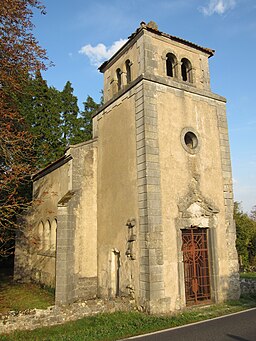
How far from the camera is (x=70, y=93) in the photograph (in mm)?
24719

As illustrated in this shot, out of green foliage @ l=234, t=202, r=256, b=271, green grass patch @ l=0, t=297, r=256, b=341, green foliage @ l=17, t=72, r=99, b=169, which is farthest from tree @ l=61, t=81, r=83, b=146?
green grass patch @ l=0, t=297, r=256, b=341

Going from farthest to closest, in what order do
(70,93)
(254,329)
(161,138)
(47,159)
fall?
1. (70,93)
2. (47,159)
3. (161,138)
4. (254,329)

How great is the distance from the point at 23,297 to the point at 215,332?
8.40 m

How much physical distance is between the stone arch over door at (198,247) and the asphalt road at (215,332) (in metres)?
1.99

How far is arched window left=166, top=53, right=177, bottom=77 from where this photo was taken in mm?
12219

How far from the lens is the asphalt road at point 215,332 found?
6.85 meters

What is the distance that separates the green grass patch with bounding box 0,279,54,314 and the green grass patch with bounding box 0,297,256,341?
273 centimetres

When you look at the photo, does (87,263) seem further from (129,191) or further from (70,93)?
(70,93)

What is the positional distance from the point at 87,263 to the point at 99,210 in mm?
2099

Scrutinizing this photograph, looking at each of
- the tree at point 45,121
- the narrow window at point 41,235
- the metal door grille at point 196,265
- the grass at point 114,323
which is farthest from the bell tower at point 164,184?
the tree at point 45,121

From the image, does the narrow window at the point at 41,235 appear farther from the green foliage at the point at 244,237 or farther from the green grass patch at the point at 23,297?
the green foliage at the point at 244,237

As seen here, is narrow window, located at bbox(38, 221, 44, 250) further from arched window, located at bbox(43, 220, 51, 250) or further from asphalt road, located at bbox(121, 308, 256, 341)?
asphalt road, located at bbox(121, 308, 256, 341)

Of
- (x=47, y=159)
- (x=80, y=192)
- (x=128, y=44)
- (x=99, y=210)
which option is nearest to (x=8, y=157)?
(x=80, y=192)

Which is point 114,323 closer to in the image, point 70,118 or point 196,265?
point 196,265
